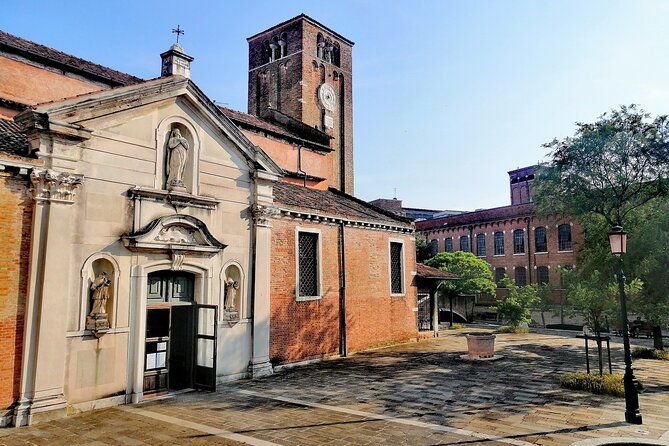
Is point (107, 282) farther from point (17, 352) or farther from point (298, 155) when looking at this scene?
point (298, 155)

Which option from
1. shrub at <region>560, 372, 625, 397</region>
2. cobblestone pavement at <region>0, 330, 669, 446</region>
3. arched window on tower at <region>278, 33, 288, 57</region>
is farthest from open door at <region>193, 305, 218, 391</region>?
arched window on tower at <region>278, 33, 288, 57</region>

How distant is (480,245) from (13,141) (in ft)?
128

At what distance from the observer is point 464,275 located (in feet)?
112

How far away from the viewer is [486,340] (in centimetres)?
1645

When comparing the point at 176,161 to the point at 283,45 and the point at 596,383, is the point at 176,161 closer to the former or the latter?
the point at 596,383

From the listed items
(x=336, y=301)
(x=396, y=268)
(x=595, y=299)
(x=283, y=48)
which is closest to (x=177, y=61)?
(x=336, y=301)

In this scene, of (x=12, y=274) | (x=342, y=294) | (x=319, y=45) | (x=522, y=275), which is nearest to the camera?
(x=12, y=274)

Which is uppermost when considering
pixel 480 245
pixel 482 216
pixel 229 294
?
pixel 482 216

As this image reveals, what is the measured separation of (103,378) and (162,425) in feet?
7.19

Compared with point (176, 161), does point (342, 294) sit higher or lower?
lower

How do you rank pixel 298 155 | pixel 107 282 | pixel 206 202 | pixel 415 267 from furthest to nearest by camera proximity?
1. pixel 298 155
2. pixel 415 267
3. pixel 206 202
4. pixel 107 282

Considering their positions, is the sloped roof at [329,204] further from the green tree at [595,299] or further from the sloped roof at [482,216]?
the sloped roof at [482,216]

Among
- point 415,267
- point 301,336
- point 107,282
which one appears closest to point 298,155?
point 415,267

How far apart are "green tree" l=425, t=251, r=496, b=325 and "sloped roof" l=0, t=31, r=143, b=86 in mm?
23429
